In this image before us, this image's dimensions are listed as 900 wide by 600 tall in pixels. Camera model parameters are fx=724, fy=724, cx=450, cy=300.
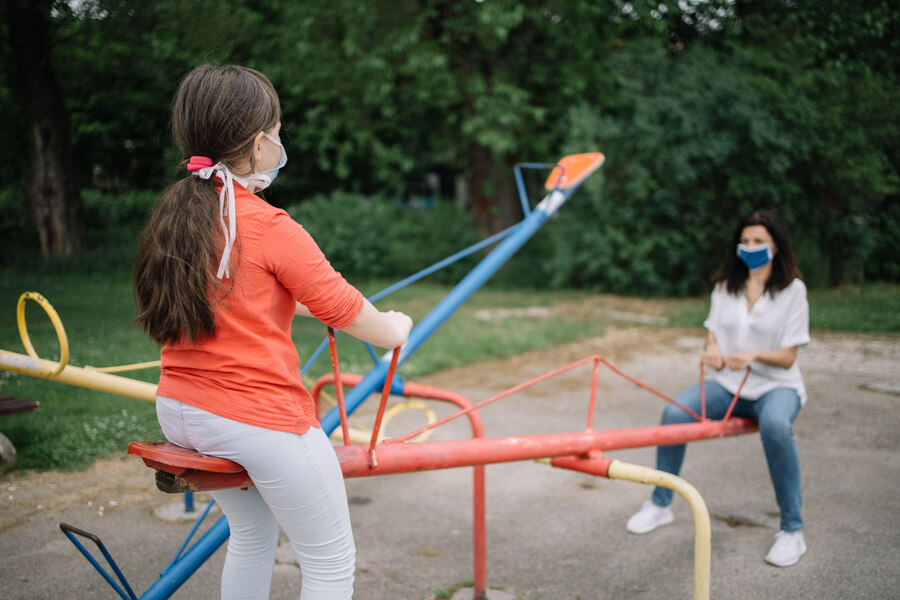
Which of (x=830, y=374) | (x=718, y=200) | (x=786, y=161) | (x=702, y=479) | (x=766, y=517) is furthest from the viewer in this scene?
(x=718, y=200)

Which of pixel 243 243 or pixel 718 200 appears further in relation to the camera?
pixel 718 200

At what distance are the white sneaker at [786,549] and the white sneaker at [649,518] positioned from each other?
478 millimetres

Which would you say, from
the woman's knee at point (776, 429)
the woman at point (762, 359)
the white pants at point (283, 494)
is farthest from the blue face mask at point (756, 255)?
the white pants at point (283, 494)

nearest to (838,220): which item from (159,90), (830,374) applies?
(830,374)

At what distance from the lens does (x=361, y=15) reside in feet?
37.3

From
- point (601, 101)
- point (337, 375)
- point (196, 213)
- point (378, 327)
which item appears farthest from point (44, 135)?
point (378, 327)

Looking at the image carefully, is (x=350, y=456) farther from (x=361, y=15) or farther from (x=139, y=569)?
(x=361, y=15)

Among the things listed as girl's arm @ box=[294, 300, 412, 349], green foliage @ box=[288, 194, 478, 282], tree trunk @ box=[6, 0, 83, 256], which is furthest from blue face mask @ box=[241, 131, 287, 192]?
tree trunk @ box=[6, 0, 83, 256]

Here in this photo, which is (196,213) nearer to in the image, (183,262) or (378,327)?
(183,262)

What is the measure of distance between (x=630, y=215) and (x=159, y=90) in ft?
33.1

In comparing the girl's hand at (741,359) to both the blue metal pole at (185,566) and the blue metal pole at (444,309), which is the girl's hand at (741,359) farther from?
the blue metal pole at (185,566)

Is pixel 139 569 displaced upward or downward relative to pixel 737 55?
downward

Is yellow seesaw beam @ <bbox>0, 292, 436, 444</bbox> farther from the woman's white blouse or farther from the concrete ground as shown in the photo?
the woman's white blouse

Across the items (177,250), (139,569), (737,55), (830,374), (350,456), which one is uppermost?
(737,55)
